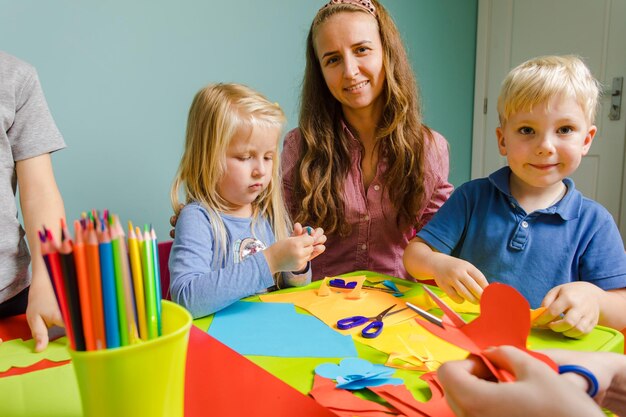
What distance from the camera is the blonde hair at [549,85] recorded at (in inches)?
29.8

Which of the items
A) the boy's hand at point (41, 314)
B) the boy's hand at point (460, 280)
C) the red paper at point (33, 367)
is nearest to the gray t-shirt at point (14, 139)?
the boy's hand at point (41, 314)

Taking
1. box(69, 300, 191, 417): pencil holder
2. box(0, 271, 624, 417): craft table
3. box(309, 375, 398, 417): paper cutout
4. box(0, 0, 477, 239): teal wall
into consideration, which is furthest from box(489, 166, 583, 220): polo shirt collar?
box(0, 0, 477, 239): teal wall

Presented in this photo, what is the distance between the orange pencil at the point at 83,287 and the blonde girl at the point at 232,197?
43cm

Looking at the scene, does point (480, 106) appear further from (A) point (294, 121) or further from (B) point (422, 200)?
(B) point (422, 200)

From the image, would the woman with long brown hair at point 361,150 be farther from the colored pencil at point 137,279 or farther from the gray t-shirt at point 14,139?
the colored pencil at point 137,279

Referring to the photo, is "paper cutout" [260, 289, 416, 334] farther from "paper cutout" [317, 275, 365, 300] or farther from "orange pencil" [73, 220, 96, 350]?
"orange pencil" [73, 220, 96, 350]

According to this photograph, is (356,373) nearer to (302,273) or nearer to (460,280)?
(460,280)

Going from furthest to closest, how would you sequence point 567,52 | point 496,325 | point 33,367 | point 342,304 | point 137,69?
1. point 567,52
2. point 137,69
3. point 342,304
4. point 33,367
5. point 496,325

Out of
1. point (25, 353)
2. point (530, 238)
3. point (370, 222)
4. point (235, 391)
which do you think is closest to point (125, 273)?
point (235, 391)

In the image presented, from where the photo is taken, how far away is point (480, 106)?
2.55 m

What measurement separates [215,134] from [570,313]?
594 millimetres

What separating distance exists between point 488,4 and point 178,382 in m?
2.61

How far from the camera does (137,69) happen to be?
1399 mm

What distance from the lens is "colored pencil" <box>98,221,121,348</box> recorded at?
0.98 feet
